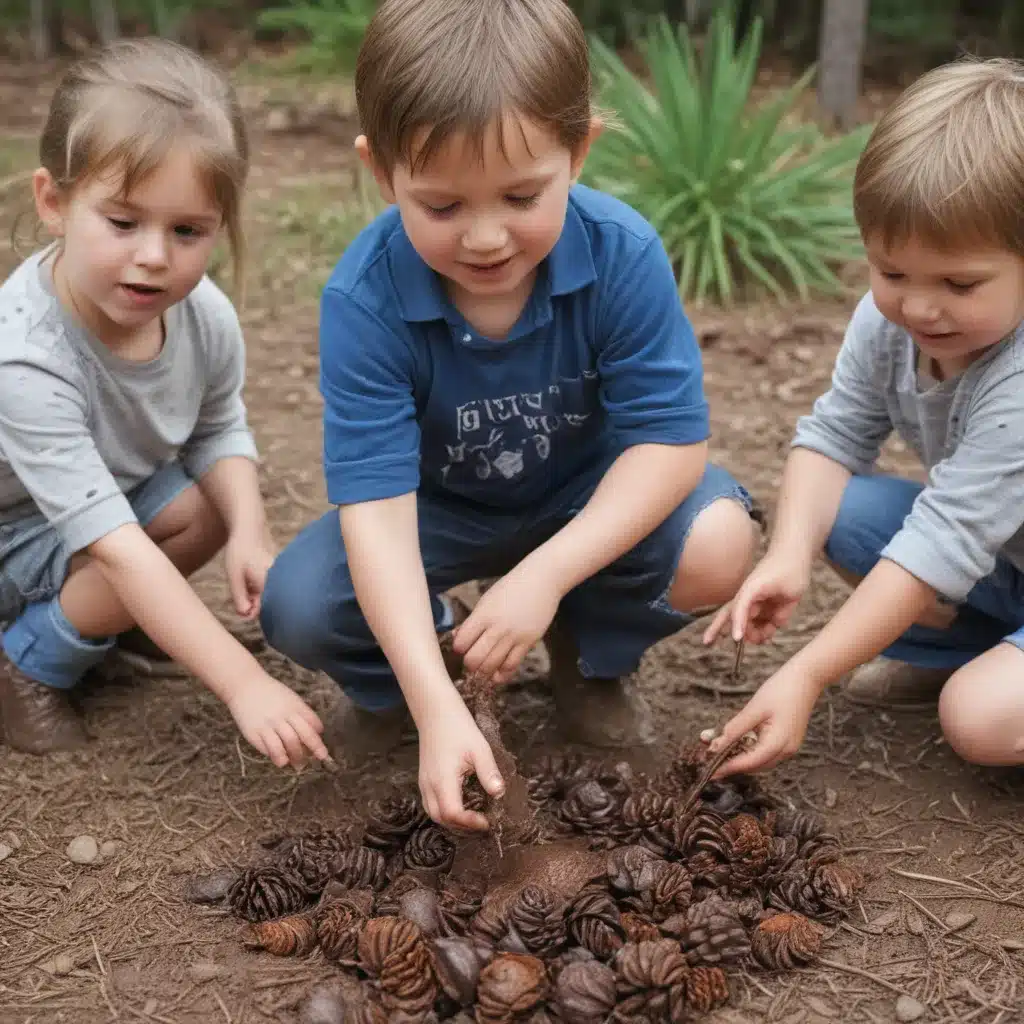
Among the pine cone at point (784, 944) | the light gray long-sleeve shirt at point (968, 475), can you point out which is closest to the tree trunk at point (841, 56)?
the light gray long-sleeve shirt at point (968, 475)

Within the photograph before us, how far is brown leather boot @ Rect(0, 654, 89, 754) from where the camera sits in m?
2.60

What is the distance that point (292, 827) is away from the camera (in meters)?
2.38

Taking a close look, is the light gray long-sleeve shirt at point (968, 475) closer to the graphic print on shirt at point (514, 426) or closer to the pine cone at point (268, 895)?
the graphic print on shirt at point (514, 426)

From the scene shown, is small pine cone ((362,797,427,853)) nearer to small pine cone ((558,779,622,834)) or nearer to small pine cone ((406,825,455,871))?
small pine cone ((406,825,455,871))

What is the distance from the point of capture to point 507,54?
1881mm

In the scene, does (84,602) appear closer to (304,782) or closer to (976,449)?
(304,782)

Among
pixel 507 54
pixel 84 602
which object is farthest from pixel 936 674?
pixel 84 602

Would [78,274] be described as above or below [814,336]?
above

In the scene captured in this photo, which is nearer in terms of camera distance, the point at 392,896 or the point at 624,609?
the point at 392,896

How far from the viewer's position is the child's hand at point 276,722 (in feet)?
7.13

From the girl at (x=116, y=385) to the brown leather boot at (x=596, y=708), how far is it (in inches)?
23.3

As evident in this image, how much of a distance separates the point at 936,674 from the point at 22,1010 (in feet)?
5.89

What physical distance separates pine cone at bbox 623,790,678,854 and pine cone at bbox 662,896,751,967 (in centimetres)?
18

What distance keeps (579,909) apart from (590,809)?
259 millimetres
